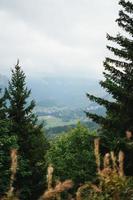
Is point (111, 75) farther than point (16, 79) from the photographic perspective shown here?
No

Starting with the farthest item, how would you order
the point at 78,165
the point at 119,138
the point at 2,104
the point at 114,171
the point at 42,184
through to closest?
the point at 78,165, the point at 42,184, the point at 2,104, the point at 119,138, the point at 114,171

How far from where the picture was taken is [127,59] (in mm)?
24469

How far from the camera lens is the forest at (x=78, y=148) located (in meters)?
5.58

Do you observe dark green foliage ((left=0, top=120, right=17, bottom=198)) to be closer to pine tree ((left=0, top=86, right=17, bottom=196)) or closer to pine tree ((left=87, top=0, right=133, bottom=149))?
pine tree ((left=0, top=86, right=17, bottom=196))

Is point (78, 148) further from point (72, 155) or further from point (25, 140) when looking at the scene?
point (25, 140)

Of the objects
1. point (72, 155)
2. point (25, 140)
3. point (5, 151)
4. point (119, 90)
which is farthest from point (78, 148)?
point (119, 90)

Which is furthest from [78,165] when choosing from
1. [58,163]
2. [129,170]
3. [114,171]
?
[114,171]

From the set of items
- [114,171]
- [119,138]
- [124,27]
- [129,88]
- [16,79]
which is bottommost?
[114,171]

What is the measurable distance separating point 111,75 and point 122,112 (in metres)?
1.87

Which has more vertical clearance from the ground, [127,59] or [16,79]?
[16,79]

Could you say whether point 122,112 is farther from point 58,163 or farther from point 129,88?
point 58,163

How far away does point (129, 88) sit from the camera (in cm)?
2442

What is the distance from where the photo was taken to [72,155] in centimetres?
6662

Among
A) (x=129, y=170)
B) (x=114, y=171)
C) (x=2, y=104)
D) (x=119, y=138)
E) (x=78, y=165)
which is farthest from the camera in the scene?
(x=78, y=165)
